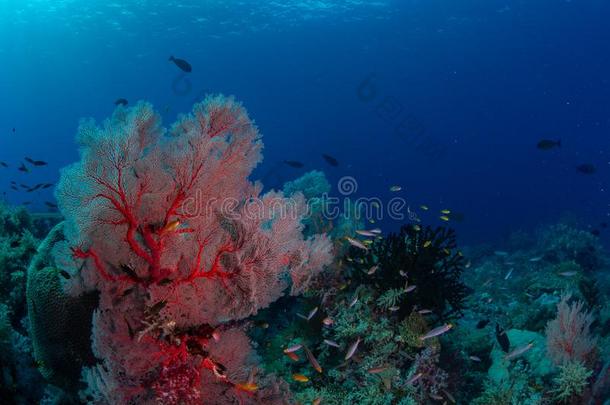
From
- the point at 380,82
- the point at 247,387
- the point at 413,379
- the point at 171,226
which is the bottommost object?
the point at 380,82

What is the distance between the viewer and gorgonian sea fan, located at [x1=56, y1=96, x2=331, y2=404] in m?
3.61

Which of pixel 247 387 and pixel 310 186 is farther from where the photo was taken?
pixel 310 186

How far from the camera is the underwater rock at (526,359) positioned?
525 centimetres

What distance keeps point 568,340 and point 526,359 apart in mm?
703

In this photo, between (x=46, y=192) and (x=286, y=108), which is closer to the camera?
(x=286, y=108)

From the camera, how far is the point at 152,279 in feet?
12.7

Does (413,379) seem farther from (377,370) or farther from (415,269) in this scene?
(415,269)

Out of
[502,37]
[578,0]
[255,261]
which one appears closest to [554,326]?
[255,261]

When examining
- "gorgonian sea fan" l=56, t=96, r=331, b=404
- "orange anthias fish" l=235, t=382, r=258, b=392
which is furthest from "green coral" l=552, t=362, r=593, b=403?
"orange anthias fish" l=235, t=382, r=258, b=392

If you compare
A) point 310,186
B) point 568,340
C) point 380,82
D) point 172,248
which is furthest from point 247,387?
point 380,82

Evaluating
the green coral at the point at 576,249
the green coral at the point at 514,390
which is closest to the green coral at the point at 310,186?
the green coral at the point at 514,390

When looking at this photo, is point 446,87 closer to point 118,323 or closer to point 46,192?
point 118,323

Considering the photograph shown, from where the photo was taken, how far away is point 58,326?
442cm

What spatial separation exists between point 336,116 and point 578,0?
1849 inches
